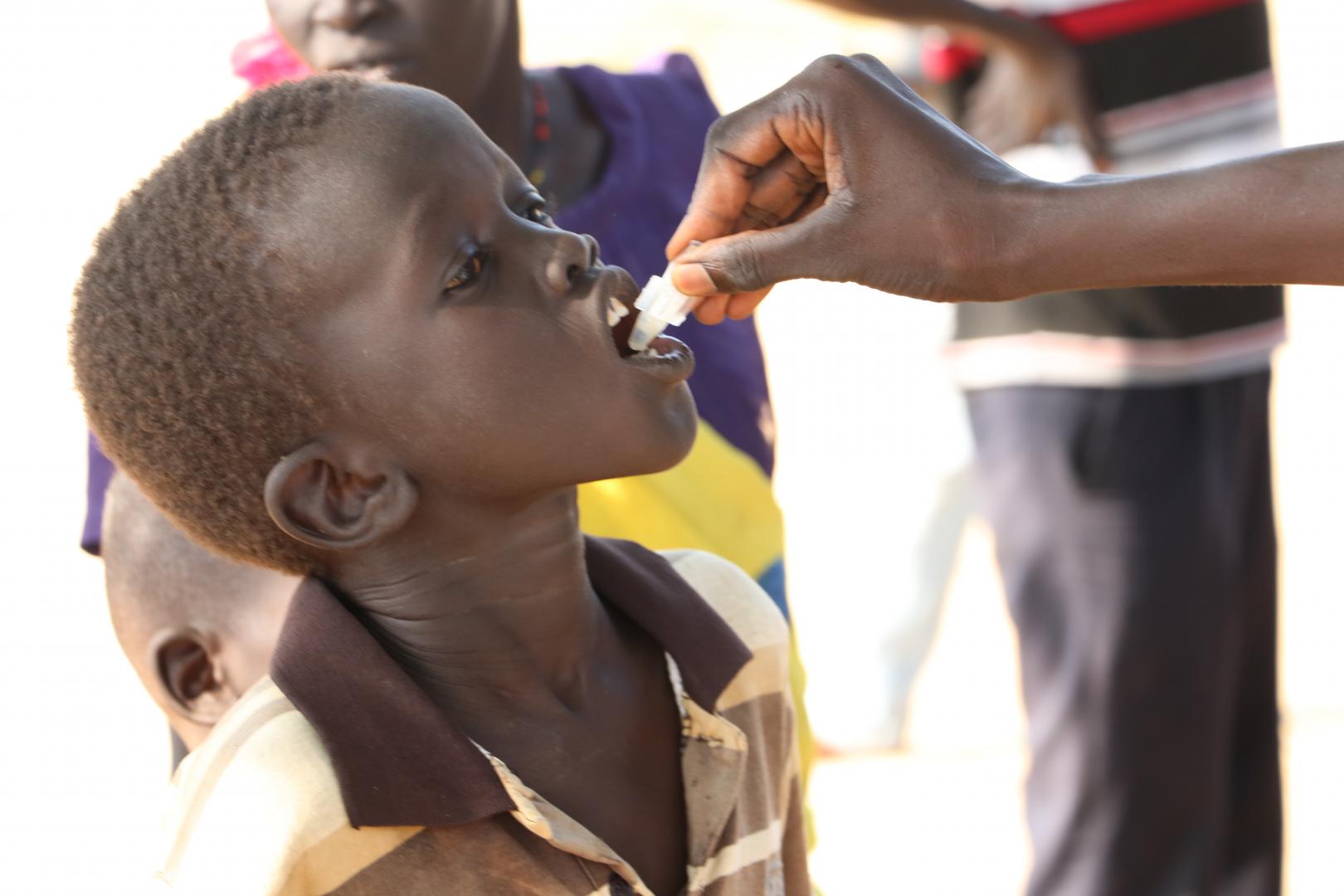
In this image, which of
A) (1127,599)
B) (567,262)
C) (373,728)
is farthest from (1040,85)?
(373,728)

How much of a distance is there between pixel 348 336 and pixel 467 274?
0.36ft

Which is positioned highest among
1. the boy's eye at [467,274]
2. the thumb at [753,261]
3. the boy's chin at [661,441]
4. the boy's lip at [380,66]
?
the boy's lip at [380,66]

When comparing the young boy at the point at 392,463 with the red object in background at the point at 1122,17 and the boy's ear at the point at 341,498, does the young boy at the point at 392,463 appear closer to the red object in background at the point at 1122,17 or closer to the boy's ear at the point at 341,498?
the boy's ear at the point at 341,498

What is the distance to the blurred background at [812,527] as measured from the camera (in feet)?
10.9

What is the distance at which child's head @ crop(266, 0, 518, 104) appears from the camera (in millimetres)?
1752

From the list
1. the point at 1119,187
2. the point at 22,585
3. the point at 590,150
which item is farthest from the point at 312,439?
the point at 22,585

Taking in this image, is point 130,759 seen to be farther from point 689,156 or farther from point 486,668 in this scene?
point 486,668

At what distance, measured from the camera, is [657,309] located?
1.38 meters

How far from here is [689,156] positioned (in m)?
2.09

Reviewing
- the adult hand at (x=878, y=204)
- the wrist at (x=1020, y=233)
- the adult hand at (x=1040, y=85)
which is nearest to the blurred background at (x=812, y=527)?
the adult hand at (x=1040, y=85)

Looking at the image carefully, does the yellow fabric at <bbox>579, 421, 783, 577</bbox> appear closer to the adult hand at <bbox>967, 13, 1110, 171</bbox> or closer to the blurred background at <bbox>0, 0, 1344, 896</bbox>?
the blurred background at <bbox>0, 0, 1344, 896</bbox>

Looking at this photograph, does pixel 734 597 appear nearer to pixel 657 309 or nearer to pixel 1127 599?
pixel 657 309

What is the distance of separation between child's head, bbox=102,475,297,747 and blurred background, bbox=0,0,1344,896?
423 mm

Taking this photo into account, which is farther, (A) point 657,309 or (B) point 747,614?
(B) point 747,614
